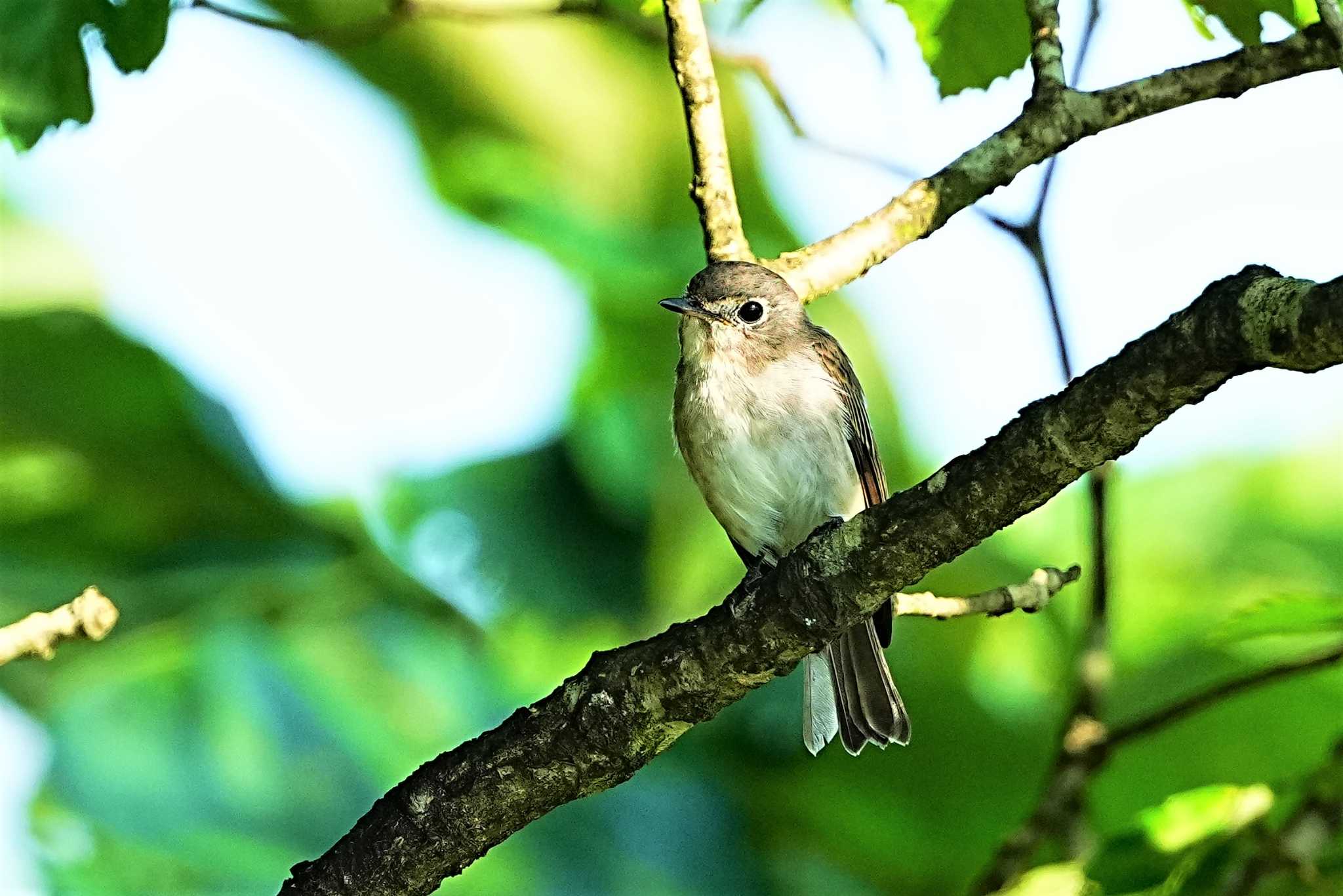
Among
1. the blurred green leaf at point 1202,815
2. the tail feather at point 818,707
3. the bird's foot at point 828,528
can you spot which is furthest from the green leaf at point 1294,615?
the tail feather at point 818,707

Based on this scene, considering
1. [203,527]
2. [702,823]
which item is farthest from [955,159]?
[203,527]

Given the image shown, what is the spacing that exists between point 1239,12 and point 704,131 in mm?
1209

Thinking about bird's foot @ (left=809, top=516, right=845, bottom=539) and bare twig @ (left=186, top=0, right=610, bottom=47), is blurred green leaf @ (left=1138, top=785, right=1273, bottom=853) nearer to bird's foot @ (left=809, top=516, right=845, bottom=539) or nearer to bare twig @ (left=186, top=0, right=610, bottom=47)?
bird's foot @ (left=809, top=516, right=845, bottom=539)

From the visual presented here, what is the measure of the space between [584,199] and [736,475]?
423cm

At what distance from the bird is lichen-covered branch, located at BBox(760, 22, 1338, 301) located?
93cm

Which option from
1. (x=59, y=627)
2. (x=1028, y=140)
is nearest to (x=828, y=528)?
(x=1028, y=140)

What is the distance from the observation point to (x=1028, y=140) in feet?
10.8

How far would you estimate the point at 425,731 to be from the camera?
24.6 ft

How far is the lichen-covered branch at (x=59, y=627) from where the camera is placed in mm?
2893

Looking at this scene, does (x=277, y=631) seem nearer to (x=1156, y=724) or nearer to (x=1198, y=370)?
(x=1156, y=724)

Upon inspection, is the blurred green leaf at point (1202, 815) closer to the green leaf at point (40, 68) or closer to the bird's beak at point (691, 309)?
the bird's beak at point (691, 309)

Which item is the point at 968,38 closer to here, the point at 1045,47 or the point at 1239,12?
the point at 1045,47

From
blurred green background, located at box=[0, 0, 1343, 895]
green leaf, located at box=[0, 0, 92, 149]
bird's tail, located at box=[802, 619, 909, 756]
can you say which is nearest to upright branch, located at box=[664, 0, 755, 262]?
green leaf, located at box=[0, 0, 92, 149]

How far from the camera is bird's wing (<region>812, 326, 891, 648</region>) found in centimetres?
461
